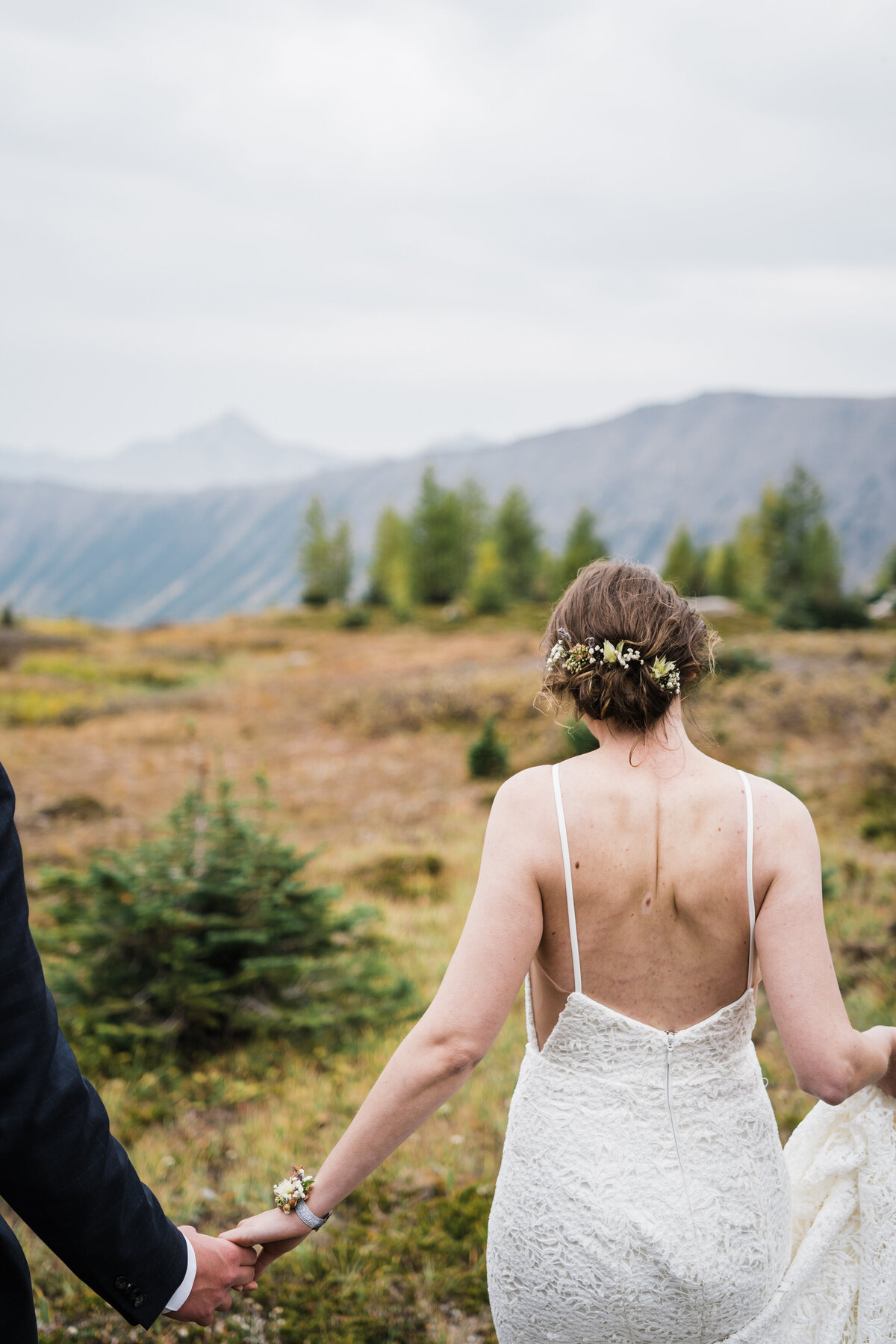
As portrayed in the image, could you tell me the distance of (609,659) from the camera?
203 cm

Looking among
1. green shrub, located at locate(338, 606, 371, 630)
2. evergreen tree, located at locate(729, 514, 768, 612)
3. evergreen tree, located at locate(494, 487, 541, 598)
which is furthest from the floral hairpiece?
evergreen tree, located at locate(494, 487, 541, 598)

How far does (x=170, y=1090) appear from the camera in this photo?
5613 millimetres

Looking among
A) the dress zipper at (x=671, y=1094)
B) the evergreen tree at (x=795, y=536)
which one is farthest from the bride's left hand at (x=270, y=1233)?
the evergreen tree at (x=795, y=536)

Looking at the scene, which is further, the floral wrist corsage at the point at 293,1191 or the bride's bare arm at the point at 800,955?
the floral wrist corsage at the point at 293,1191

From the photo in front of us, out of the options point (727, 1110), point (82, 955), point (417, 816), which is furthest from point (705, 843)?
point (417, 816)

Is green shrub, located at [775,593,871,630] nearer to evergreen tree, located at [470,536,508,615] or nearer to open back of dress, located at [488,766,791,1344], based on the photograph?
evergreen tree, located at [470,536,508,615]

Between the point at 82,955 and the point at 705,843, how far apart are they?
216 inches

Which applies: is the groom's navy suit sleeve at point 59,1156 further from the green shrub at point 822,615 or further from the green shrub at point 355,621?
the green shrub at point 355,621

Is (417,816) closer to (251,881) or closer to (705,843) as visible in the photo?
(251,881)

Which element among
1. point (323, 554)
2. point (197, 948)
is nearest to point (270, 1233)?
point (197, 948)

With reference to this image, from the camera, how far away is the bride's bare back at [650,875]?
2020mm

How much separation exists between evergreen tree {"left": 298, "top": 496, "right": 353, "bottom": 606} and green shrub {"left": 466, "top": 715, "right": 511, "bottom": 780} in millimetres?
60466

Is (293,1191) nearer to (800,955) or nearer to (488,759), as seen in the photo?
(800,955)

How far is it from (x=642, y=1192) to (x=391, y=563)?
226 feet
